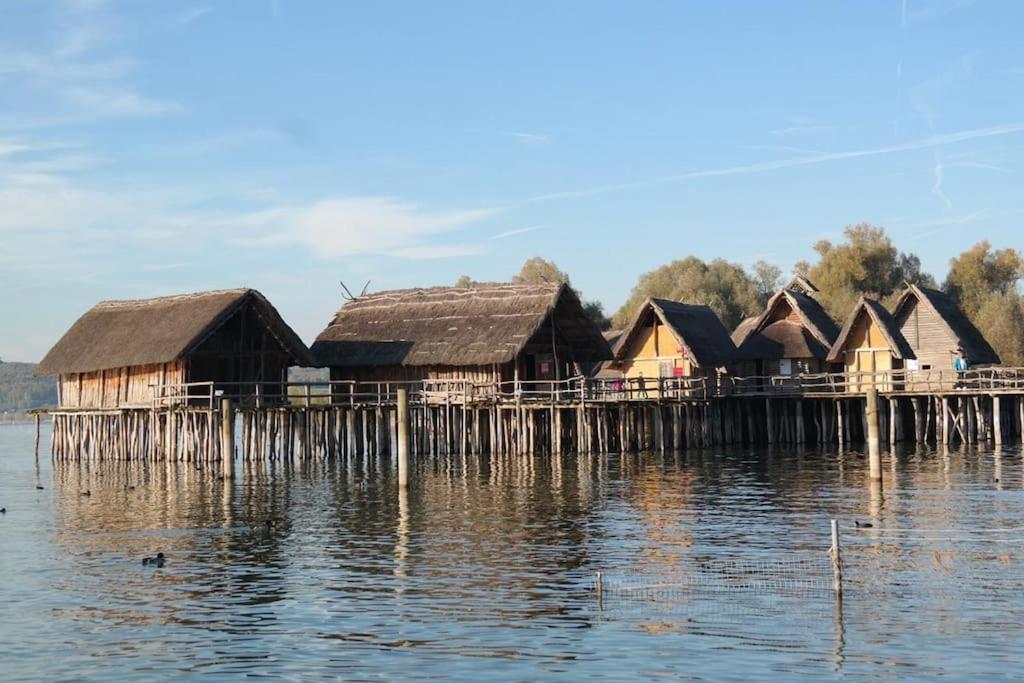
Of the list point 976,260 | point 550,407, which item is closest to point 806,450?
point 550,407

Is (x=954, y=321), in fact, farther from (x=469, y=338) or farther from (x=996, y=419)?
(x=469, y=338)

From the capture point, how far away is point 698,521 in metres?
29.2

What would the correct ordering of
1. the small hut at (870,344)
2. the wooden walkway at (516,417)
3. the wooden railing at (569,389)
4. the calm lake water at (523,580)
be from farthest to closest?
the small hut at (870,344) → the wooden walkway at (516,417) → the wooden railing at (569,389) → the calm lake water at (523,580)

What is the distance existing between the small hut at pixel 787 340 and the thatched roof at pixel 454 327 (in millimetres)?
7478

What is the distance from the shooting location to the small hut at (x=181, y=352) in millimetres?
47719

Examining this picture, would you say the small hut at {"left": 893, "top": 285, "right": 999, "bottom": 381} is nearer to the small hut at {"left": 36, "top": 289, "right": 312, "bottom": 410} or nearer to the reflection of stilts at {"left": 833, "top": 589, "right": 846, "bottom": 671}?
the small hut at {"left": 36, "top": 289, "right": 312, "bottom": 410}

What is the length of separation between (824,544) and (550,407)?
23145 mm

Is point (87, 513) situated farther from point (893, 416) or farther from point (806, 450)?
point (893, 416)

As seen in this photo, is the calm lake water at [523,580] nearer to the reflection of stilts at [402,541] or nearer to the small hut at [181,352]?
the reflection of stilts at [402,541]

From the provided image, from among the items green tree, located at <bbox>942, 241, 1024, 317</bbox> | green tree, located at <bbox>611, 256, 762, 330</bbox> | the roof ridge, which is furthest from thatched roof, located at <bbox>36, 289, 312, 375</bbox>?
green tree, located at <bbox>942, 241, 1024, 317</bbox>

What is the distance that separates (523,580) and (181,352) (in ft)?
88.0

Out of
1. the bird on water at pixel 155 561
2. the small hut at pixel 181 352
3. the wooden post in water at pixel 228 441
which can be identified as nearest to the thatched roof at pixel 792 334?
the small hut at pixel 181 352

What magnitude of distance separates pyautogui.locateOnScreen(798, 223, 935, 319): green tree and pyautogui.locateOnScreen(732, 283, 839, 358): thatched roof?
32.0 meters

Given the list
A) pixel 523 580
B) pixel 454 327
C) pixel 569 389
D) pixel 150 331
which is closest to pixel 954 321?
pixel 569 389
